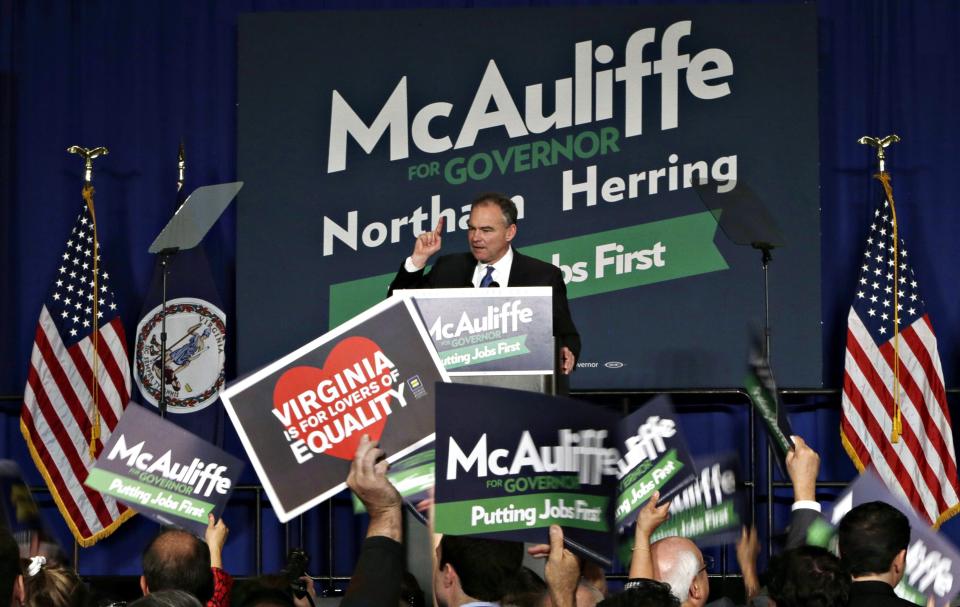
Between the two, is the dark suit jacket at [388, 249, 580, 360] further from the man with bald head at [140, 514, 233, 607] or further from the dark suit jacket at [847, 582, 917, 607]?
the dark suit jacket at [847, 582, 917, 607]

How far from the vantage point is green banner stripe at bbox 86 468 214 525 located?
4.03 meters

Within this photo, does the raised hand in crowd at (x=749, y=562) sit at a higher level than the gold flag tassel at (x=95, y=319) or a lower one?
lower

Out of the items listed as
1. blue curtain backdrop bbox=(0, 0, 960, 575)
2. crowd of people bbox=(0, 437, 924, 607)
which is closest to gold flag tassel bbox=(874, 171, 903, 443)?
blue curtain backdrop bbox=(0, 0, 960, 575)

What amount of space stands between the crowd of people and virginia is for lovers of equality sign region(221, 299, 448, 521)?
250 mm

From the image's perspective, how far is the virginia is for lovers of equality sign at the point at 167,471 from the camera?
4.04m

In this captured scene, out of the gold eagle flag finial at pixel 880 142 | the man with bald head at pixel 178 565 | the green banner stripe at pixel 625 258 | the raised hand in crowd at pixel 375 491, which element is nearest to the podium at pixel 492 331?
the man with bald head at pixel 178 565

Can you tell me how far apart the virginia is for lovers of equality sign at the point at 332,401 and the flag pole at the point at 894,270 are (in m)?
4.30

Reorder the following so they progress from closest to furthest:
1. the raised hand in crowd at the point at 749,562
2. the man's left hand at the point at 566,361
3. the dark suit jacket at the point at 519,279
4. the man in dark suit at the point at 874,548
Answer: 1. the man in dark suit at the point at 874,548
2. the raised hand in crowd at the point at 749,562
3. the man's left hand at the point at 566,361
4. the dark suit jacket at the point at 519,279

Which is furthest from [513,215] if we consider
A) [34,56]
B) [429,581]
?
[34,56]

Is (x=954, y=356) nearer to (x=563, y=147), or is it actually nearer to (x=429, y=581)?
(x=563, y=147)

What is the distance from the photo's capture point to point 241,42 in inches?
306

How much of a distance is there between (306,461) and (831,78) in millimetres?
5048

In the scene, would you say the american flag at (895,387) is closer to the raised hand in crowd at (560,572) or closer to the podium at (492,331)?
the podium at (492,331)

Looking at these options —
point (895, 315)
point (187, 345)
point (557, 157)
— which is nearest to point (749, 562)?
point (895, 315)
